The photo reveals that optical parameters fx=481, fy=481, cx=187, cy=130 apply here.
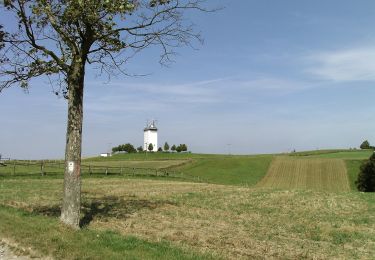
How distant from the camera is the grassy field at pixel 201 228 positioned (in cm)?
1130

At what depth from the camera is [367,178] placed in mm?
64625

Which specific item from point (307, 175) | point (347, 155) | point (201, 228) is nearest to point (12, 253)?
point (201, 228)

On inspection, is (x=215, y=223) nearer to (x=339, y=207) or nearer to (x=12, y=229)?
(x=12, y=229)

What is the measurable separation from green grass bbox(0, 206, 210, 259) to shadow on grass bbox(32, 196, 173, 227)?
1928 millimetres

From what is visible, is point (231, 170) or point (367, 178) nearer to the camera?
point (367, 178)

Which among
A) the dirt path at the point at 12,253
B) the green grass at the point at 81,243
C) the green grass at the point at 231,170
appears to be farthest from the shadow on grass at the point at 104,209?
the green grass at the point at 231,170

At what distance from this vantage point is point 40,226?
13336mm

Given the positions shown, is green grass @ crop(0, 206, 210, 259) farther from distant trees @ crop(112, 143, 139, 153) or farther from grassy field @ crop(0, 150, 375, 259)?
distant trees @ crop(112, 143, 139, 153)

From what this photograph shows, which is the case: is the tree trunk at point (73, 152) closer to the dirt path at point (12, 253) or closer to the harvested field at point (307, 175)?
the dirt path at point (12, 253)

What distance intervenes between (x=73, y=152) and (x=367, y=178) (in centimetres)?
A: 5780

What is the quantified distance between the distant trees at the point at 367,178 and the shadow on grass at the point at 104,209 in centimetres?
4884

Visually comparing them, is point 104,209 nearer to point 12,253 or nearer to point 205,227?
point 205,227

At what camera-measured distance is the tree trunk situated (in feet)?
46.0

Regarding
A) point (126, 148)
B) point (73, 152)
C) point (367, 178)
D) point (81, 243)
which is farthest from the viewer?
point (126, 148)
